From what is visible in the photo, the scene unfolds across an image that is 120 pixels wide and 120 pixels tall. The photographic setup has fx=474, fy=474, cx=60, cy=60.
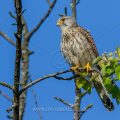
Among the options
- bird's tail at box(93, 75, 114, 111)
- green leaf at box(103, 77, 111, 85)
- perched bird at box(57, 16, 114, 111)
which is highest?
perched bird at box(57, 16, 114, 111)

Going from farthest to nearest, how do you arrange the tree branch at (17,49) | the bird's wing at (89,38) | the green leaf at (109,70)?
the bird's wing at (89,38)
the green leaf at (109,70)
the tree branch at (17,49)

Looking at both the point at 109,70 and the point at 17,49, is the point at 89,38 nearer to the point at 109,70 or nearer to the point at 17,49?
the point at 109,70

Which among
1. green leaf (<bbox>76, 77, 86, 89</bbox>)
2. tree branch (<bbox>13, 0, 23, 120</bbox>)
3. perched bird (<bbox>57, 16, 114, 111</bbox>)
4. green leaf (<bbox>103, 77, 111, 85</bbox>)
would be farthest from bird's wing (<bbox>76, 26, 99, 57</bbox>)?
tree branch (<bbox>13, 0, 23, 120</bbox>)

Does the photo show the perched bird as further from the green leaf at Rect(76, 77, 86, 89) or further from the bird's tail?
the green leaf at Rect(76, 77, 86, 89)

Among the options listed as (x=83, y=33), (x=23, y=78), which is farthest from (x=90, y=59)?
(x=23, y=78)

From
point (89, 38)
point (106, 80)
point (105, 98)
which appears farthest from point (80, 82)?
point (89, 38)

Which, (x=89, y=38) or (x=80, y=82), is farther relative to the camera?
(x=89, y=38)

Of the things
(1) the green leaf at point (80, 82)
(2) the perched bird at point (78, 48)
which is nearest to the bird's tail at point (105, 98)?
(2) the perched bird at point (78, 48)

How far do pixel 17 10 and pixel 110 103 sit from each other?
2727mm

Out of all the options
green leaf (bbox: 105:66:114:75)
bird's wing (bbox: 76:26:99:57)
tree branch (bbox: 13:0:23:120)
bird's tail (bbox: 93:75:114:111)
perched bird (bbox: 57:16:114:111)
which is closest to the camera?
tree branch (bbox: 13:0:23:120)

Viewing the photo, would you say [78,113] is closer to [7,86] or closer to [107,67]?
[107,67]

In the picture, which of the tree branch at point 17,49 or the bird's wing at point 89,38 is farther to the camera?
the bird's wing at point 89,38

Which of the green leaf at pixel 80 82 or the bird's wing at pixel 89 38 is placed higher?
the bird's wing at pixel 89 38

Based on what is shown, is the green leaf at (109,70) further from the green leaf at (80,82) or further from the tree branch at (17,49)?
the tree branch at (17,49)
